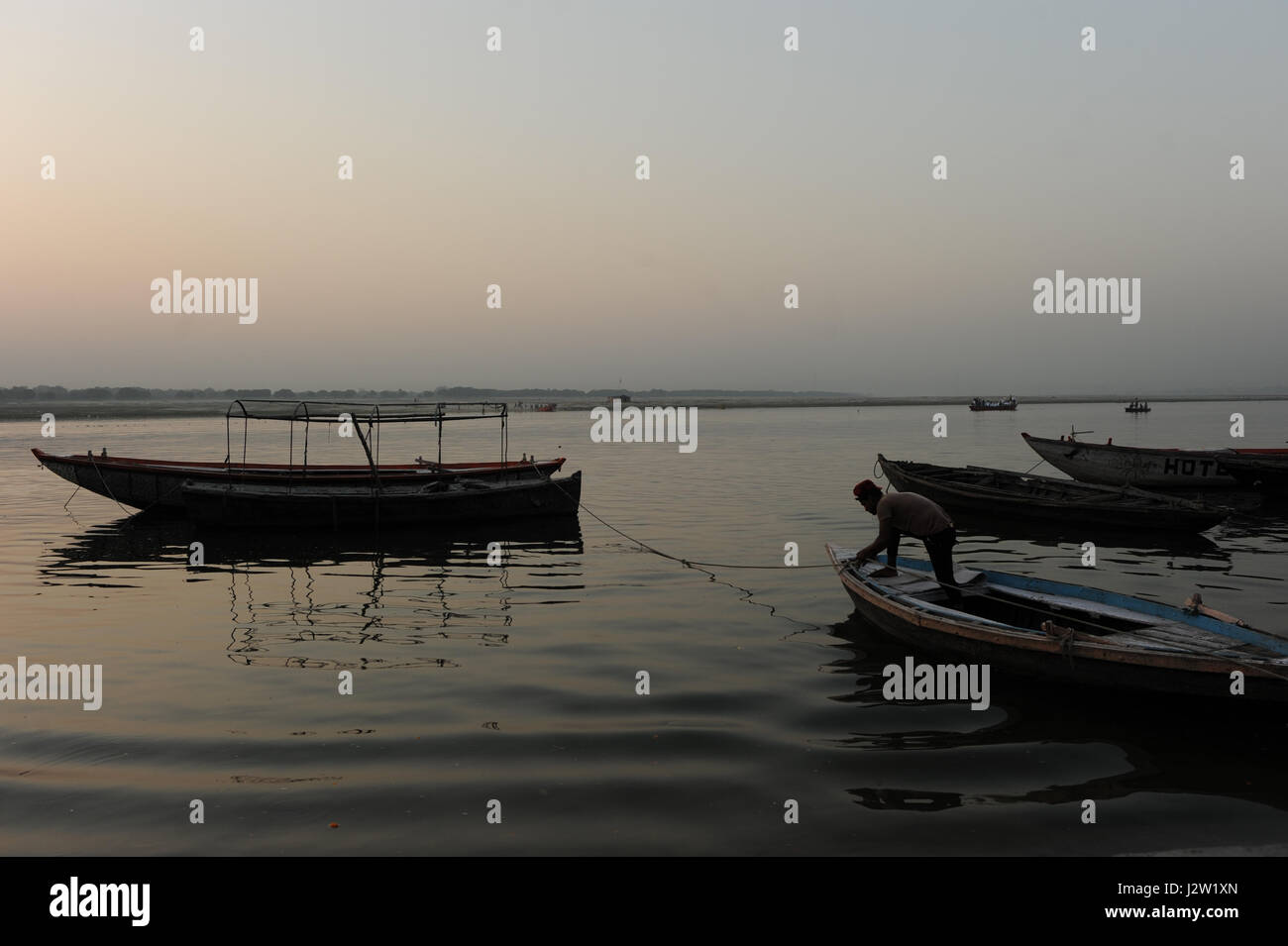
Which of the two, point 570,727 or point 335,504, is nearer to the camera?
point 570,727

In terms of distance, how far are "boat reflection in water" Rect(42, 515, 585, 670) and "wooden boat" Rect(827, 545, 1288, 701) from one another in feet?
17.6

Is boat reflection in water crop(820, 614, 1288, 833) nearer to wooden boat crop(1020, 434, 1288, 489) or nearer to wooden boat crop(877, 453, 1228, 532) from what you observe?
wooden boat crop(877, 453, 1228, 532)

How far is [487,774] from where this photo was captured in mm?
7285

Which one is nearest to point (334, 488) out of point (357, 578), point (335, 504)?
point (335, 504)

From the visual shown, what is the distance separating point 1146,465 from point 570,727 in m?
27.8

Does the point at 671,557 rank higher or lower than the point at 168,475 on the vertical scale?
lower

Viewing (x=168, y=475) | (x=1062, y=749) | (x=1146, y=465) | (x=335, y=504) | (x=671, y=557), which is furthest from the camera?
(x=1146, y=465)

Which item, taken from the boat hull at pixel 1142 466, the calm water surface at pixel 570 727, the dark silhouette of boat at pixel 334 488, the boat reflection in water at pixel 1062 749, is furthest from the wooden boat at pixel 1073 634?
the boat hull at pixel 1142 466

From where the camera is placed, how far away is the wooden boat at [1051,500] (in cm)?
1975

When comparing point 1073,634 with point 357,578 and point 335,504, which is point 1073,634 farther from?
point 335,504

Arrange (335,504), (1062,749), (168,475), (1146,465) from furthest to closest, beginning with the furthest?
1. (1146,465)
2. (168,475)
3. (335,504)
4. (1062,749)

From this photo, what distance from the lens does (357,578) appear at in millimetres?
16547

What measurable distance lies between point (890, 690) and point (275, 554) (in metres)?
14.5
